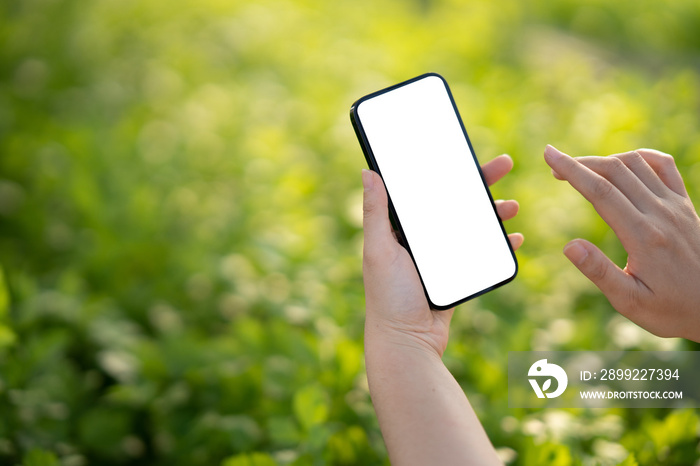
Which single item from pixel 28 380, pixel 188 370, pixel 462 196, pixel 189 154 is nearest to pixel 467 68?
pixel 189 154

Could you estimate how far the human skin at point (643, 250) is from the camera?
1187 millimetres

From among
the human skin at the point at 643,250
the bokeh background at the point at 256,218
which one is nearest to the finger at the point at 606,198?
the human skin at the point at 643,250

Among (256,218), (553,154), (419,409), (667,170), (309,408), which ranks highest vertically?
(553,154)

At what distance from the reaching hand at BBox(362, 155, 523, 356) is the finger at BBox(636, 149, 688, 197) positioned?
68 centimetres

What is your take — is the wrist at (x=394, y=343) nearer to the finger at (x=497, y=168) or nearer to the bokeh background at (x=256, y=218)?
the bokeh background at (x=256, y=218)

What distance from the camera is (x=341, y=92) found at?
376cm

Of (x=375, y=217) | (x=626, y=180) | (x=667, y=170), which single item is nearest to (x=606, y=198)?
(x=626, y=180)

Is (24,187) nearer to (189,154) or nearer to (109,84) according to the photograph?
(189,154)

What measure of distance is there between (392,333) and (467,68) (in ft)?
11.1

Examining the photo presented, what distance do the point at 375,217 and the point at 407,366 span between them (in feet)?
1.22

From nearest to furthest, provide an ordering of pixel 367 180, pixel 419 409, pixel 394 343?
pixel 419 409 → pixel 394 343 → pixel 367 180

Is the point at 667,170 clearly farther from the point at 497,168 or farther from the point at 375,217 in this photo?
the point at 375,217

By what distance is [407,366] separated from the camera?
46.6 inches

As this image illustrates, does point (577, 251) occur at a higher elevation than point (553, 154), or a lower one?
lower
